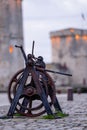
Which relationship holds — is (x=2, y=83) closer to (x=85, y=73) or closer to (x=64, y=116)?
(x=85, y=73)

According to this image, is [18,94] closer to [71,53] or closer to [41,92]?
[41,92]

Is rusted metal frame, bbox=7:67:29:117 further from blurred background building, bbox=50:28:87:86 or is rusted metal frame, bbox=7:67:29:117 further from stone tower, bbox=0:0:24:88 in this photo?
blurred background building, bbox=50:28:87:86

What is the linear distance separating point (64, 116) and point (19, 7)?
38.6m

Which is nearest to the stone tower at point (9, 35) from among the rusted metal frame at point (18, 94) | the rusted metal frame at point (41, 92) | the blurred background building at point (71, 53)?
the blurred background building at point (71, 53)

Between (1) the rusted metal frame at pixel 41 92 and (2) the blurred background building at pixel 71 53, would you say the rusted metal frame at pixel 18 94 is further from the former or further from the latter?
(2) the blurred background building at pixel 71 53

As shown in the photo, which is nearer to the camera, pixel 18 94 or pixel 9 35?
pixel 18 94

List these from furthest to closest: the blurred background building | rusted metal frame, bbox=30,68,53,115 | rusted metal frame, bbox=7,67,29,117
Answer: the blurred background building, rusted metal frame, bbox=7,67,29,117, rusted metal frame, bbox=30,68,53,115

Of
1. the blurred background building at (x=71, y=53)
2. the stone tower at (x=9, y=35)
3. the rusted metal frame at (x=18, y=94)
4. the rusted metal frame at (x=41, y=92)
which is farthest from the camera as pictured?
the blurred background building at (x=71, y=53)

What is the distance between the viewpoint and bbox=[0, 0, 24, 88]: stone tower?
50.9 metres

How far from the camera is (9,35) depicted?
51.2m

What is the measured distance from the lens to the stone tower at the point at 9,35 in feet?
167

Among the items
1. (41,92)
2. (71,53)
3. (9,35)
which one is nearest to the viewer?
(41,92)

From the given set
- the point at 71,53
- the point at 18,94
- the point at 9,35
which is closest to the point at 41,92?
the point at 18,94

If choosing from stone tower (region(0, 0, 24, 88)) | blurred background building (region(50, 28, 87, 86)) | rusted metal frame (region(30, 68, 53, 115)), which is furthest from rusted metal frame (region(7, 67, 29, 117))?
blurred background building (region(50, 28, 87, 86))
